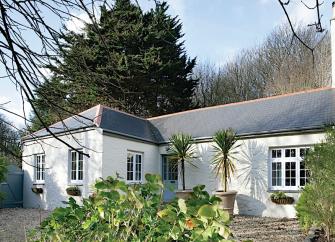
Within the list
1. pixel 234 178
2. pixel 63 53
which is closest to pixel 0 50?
pixel 63 53

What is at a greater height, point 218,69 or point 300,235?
point 218,69

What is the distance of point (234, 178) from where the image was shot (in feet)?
52.0

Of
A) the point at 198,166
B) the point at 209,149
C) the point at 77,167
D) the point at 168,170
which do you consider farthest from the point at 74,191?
the point at 209,149

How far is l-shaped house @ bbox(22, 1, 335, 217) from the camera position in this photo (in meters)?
14.5

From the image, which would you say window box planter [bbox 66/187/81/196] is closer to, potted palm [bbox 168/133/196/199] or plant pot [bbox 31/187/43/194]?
plant pot [bbox 31/187/43/194]

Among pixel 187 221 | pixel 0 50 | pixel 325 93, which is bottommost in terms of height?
pixel 187 221

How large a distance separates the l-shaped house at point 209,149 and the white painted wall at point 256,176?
0.12 ft

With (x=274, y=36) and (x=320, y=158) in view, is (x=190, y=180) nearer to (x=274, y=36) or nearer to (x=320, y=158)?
(x=320, y=158)

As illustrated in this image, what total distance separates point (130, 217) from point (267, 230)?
933 centimetres

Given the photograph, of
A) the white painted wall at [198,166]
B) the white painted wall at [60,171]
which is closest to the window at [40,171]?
the white painted wall at [60,171]

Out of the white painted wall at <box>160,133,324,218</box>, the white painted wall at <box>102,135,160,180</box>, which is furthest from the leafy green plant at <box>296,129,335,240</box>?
the white painted wall at <box>102,135,160,180</box>

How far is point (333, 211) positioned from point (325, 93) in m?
9.69

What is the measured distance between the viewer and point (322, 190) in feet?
24.8

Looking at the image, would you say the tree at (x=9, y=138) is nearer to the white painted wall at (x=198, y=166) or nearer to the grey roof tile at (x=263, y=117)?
the white painted wall at (x=198, y=166)
